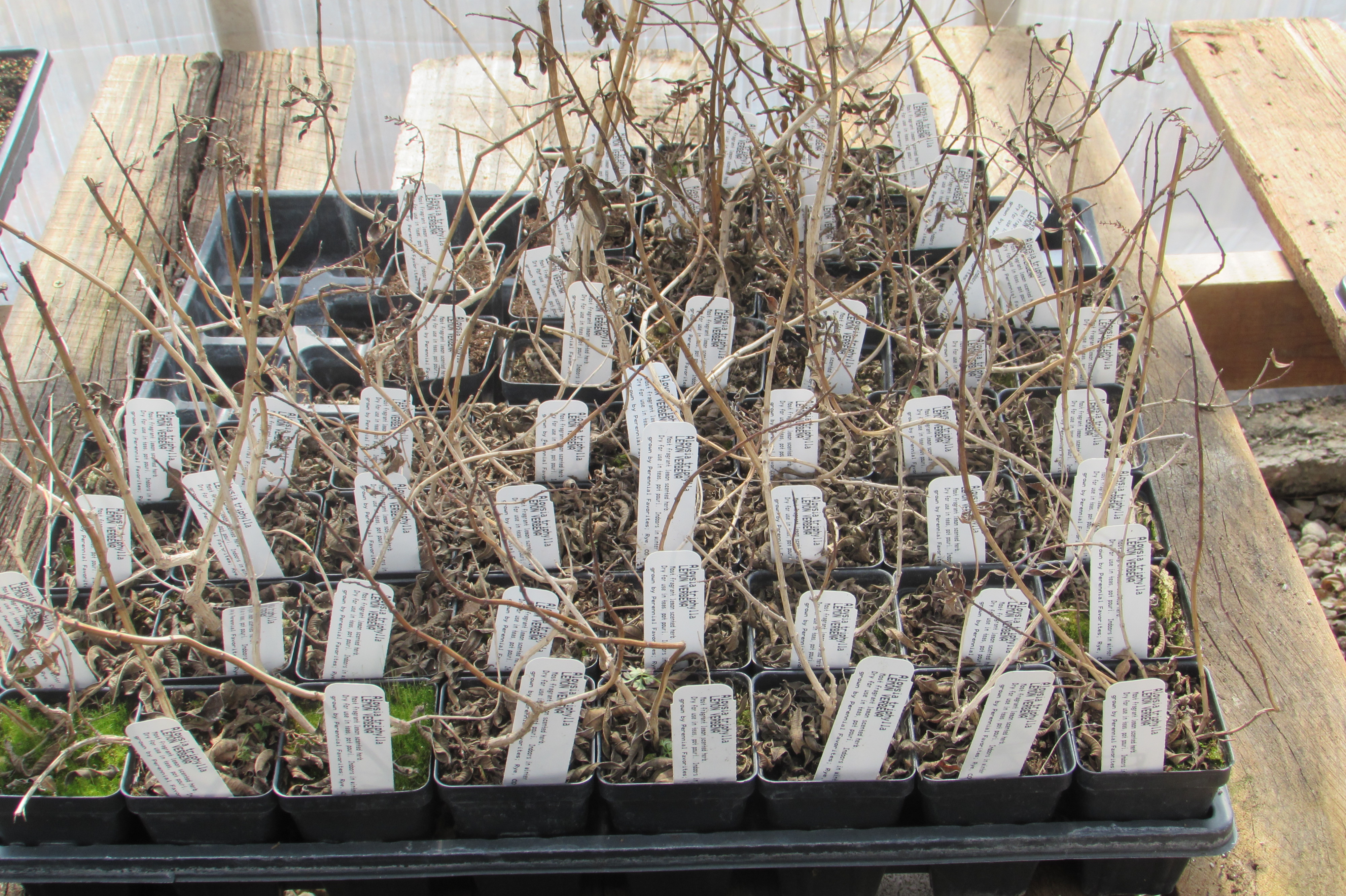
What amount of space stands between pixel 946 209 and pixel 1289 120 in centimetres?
71

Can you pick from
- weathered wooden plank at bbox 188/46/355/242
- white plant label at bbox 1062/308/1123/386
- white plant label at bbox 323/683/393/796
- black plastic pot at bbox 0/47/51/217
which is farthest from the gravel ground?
black plastic pot at bbox 0/47/51/217

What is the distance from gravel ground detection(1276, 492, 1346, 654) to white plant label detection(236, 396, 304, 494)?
163cm

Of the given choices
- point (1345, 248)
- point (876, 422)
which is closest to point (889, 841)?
point (876, 422)

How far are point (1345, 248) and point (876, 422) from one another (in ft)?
2.66

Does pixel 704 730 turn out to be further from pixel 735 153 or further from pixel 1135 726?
pixel 735 153

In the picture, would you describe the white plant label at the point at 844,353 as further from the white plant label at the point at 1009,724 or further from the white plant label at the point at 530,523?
the white plant label at the point at 1009,724

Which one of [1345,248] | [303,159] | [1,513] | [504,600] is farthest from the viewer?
[303,159]

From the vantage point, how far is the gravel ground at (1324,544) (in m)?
1.82

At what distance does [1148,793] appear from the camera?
41.0 inches

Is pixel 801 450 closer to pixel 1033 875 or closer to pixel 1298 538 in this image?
pixel 1033 875

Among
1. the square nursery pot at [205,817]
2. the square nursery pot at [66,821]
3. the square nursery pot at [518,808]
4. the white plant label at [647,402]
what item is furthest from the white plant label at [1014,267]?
the square nursery pot at [66,821]

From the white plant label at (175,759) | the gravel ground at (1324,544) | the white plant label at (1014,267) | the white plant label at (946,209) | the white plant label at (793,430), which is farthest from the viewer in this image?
the gravel ground at (1324,544)

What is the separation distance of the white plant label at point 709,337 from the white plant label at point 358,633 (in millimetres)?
546

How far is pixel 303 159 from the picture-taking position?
197 centimetres
